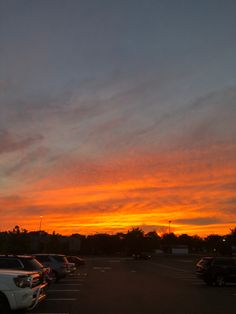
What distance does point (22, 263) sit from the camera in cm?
1472

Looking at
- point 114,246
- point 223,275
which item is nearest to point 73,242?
point 114,246

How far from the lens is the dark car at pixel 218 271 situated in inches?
989

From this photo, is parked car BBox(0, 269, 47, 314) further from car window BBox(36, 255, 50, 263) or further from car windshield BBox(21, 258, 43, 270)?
car window BBox(36, 255, 50, 263)

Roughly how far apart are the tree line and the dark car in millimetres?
36566

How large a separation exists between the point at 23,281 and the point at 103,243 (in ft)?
412

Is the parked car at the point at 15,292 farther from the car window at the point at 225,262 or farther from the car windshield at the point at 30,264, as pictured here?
the car window at the point at 225,262

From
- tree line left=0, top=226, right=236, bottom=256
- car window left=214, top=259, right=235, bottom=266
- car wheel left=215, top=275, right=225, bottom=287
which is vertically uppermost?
tree line left=0, top=226, right=236, bottom=256

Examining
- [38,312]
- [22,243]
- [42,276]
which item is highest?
[22,243]

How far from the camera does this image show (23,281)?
456 inches

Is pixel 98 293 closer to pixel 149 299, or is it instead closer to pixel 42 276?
pixel 149 299

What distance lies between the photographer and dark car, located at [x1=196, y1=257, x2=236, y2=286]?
82.4ft

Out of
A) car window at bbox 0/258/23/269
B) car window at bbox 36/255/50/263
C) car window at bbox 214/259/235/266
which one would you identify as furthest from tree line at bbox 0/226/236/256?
car window at bbox 0/258/23/269

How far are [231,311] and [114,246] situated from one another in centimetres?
12424

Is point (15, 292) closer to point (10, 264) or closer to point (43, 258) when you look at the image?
point (10, 264)
